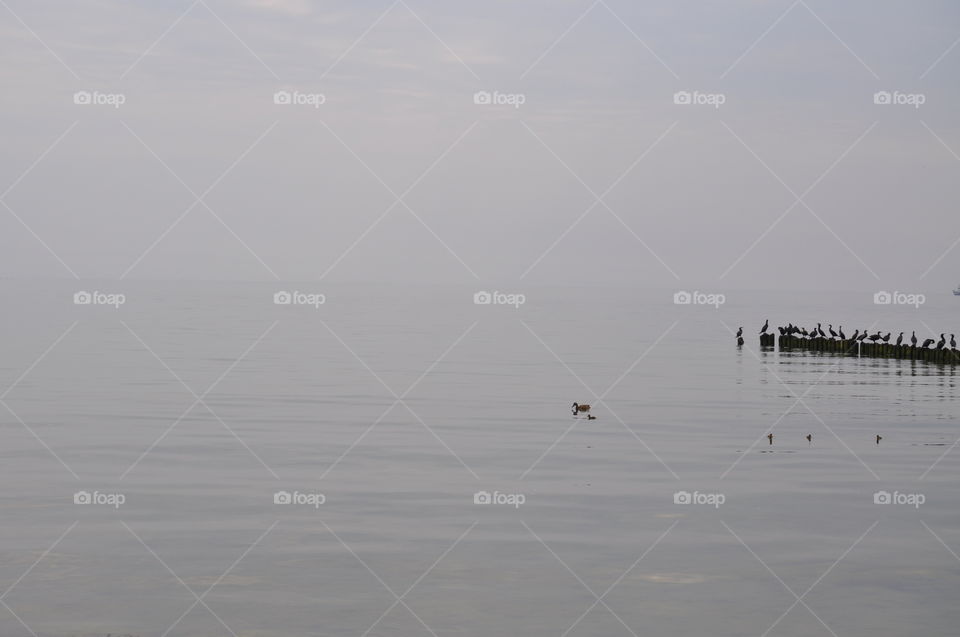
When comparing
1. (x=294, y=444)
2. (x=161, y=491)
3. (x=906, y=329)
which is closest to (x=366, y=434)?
(x=294, y=444)

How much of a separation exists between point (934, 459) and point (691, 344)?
51.2m

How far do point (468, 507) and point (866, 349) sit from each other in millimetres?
58826

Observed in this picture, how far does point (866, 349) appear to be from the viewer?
77.4 m

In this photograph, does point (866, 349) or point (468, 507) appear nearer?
point (468, 507)

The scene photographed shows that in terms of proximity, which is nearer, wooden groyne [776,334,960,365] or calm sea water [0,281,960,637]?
calm sea water [0,281,960,637]

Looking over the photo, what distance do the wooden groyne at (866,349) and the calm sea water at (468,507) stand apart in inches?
835

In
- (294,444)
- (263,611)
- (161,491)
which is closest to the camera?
(263,611)

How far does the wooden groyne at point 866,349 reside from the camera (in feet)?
238

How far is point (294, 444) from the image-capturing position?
31.9 meters

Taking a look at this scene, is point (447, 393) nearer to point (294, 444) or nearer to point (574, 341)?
point (294, 444)

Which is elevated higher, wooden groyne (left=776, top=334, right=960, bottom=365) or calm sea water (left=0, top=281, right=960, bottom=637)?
wooden groyne (left=776, top=334, right=960, bottom=365)

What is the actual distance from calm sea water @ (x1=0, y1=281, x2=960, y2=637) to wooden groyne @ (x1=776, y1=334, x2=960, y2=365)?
21.2m

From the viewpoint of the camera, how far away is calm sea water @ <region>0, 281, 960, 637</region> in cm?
1698

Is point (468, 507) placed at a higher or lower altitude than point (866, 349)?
lower
